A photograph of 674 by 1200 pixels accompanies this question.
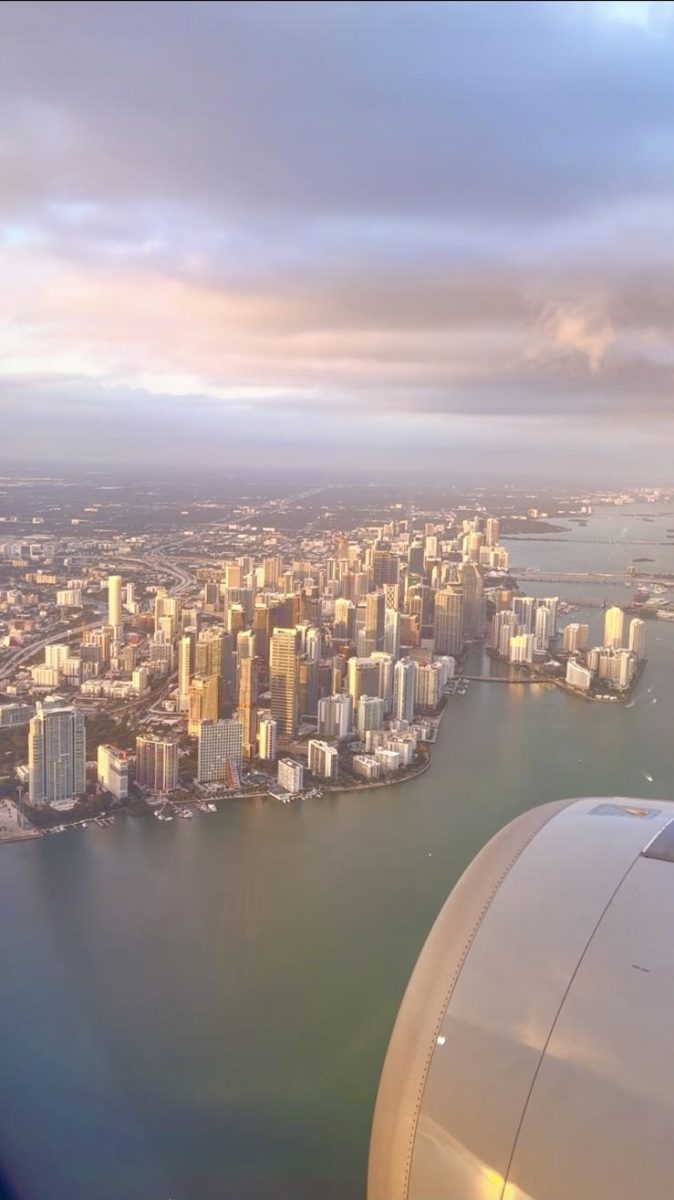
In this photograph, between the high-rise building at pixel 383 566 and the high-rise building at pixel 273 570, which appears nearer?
the high-rise building at pixel 273 570

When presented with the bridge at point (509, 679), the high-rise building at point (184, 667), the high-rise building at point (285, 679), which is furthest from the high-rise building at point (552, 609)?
the high-rise building at point (184, 667)

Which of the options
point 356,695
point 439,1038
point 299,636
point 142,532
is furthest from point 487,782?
point 439,1038

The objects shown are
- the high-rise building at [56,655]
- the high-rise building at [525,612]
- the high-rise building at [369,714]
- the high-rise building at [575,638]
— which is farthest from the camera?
the high-rise building at [525,612]

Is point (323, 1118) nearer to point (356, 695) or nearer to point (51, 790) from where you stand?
point (51, 790)

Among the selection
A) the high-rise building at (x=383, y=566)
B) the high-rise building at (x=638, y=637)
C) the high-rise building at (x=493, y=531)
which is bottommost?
the high-rise building at (x=638, y=637)

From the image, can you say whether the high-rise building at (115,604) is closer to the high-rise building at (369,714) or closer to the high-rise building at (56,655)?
the high-rise building at (56,655)

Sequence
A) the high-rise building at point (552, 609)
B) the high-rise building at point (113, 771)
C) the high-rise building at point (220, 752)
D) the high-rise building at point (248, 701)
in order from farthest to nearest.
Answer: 1. the high-rise building at point (552, 609)
2. the high-rise building at point (248, 701)
3. the high-rise building at point (220, 752)
4. the high-rise building at point (113, 771)

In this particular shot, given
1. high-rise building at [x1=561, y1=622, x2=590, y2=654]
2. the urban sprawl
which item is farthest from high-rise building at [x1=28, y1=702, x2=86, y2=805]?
high-rise building at [x1=561, y1=622, x2=590, y2=654]
